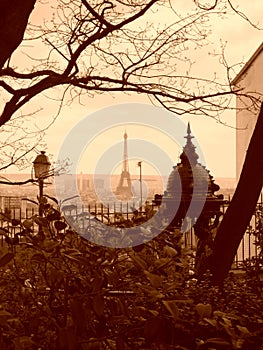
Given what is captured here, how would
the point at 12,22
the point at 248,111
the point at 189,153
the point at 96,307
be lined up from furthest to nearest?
the point at 248,111
the point at 189,153
the point at 12,22
the point at 96,307

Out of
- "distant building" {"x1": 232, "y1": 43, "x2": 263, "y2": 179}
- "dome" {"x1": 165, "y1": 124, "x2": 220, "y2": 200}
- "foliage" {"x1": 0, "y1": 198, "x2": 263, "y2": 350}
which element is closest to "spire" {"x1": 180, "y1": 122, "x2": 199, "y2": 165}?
"dome" {"x1": 165, "y1": 124, "x2": 220, "y2": 200}

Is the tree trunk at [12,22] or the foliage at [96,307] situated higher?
the tree trunk at [12,22]

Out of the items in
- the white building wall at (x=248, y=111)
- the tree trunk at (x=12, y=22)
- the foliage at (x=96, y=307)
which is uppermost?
the white building wall at (x=248, y=111)

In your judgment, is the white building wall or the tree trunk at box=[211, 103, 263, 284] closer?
the tree trunk at box=[211, 103, 263, 284]

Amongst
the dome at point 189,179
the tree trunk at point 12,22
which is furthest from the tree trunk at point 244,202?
the dome at point 189,179

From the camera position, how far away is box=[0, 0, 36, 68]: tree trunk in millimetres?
3285

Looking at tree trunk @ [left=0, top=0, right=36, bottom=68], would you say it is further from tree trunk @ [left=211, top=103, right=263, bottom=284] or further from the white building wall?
the white building wall

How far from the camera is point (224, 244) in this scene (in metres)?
5.52

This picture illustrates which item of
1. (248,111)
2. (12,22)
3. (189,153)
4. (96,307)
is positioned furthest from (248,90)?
(96,307)

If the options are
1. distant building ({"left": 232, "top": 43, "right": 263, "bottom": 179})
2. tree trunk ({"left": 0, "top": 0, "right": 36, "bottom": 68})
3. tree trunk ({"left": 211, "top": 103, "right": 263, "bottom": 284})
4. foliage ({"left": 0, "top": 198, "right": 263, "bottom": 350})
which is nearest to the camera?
foliage ({"left": 0, "top": 198, "right": 263, "bottom": 350})

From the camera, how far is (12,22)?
3334mm

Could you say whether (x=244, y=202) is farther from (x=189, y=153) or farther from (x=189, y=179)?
(x=189, y=153)

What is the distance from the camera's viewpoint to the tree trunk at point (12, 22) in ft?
10.8

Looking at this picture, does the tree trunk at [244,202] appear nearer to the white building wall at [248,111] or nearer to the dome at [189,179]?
the dome at [189,179]
